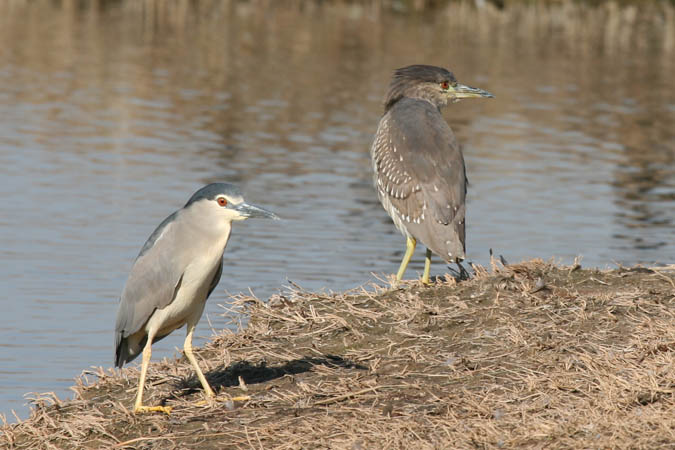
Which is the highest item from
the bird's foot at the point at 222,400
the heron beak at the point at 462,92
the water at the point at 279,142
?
the heron beak at the point at 462,92

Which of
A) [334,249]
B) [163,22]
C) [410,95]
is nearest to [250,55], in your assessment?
[163,22]

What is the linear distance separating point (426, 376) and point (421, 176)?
270 centimetres

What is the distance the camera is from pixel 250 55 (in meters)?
29.2

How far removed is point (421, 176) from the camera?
912 cm

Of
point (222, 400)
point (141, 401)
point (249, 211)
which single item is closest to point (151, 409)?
point (141, 401)

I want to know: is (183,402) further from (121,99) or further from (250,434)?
(121,99)

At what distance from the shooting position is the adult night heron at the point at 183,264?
6.61 meters

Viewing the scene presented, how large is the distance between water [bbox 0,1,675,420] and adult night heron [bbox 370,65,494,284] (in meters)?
2.01

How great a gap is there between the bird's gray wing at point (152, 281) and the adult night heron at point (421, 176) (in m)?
2.49

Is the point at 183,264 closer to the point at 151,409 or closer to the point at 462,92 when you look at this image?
the point at 151,409

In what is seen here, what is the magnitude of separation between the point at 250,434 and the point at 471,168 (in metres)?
12.5

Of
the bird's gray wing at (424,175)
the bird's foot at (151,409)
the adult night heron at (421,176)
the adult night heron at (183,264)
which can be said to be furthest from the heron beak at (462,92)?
the bird's foot at (151,409)

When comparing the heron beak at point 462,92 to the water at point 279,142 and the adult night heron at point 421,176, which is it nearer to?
the adult night heron at point 421,176

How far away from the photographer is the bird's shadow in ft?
23.1
